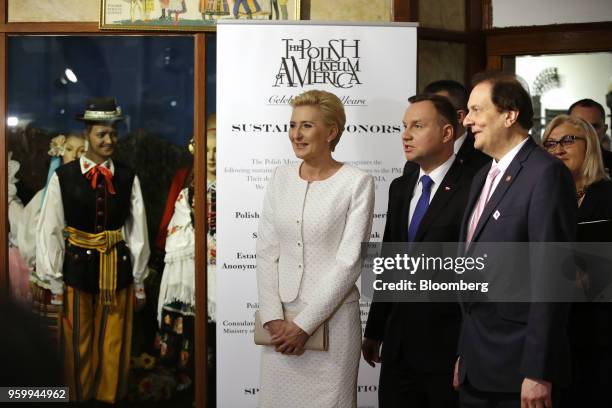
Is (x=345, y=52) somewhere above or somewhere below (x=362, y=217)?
above

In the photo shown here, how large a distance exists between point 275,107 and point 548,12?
6.46ft

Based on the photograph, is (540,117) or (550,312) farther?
(540,117)

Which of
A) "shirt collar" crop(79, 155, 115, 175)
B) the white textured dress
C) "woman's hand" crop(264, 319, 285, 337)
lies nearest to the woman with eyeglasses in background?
the white textured dress

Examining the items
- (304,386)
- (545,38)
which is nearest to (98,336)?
(304,386)

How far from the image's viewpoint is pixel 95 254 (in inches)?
165

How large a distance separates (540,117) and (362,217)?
322 centimetres

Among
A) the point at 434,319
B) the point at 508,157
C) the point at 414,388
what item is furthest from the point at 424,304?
the point at 508,157

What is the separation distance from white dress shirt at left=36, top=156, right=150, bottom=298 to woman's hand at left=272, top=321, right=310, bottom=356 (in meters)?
1.45

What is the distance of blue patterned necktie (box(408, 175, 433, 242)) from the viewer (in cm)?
312

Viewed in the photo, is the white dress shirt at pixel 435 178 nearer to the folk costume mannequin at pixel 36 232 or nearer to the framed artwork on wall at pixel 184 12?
the framed artwork on wall at pixel 184 12

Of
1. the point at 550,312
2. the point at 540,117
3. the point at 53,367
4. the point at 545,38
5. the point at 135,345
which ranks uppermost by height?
the point at 545,38

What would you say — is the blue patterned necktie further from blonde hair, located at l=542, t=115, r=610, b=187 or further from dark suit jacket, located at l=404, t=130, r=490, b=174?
blonde hair, located at l=542, t=115, r=610, b=187

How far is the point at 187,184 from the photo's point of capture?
4.30 m

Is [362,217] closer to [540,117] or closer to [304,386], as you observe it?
[304,386]
